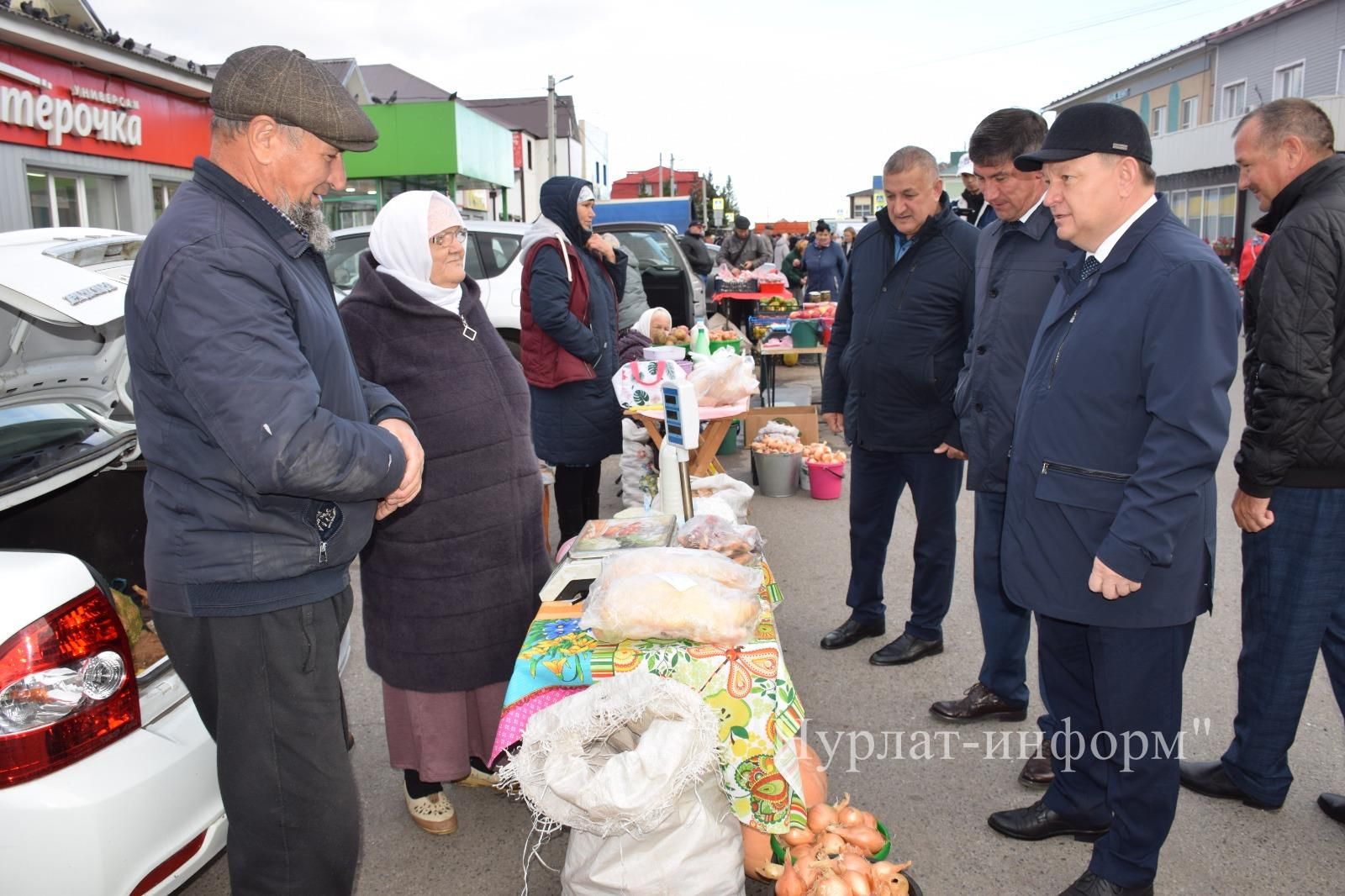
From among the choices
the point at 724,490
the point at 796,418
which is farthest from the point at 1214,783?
the point at 796,418

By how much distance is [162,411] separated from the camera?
1.89m

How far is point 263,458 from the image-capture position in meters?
1.76

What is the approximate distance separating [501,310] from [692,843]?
27.2 feet

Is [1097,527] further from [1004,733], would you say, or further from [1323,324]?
[1004,733]

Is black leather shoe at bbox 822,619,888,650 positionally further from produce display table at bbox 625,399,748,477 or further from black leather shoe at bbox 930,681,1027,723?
produce display table at bbox 625,399,748,477

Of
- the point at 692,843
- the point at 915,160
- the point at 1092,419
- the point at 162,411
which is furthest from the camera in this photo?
the point at 915,160

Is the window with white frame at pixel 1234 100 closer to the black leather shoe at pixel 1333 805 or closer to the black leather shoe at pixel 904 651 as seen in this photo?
the black leather shoe at pixel 904 651

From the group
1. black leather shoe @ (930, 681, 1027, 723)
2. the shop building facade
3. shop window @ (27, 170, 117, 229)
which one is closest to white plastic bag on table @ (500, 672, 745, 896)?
black leather shoe @ (930, 681, 1027, 723)

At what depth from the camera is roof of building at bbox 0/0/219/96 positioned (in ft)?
34.5

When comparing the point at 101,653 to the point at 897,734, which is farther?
the point at 897,734

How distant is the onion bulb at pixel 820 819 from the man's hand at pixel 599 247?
324 centimetres

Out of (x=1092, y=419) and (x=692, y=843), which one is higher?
(x=1092, y=419)

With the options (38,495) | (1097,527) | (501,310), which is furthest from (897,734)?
(501,310)

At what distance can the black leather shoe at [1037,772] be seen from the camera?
3309 millimetres
